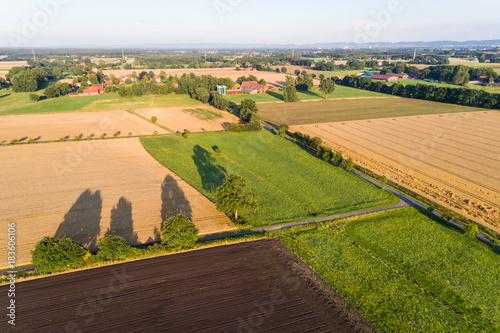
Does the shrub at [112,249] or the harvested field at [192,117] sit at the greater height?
the harvested field at [192,117]

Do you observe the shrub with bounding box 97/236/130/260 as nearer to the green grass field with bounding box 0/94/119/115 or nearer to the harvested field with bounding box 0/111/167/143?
the harvested field with bounding box 0/111/167/143

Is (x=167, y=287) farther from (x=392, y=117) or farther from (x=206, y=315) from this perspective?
(x=392, y=117)

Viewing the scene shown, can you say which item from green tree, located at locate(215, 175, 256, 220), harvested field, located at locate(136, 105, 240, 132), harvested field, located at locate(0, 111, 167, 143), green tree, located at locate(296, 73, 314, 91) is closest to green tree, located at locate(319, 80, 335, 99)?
green tree, located at locate(296, 73, 314, 91)

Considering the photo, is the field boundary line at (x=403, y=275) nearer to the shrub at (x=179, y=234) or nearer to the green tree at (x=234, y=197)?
the green tree at (x=234, y=197)

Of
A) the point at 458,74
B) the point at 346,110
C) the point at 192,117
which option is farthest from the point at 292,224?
the point at 458,74

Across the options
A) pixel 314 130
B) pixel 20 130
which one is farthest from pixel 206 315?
pixel 20 130

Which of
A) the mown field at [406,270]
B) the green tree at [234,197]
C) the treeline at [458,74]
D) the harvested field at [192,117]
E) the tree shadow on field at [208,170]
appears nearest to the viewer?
the mown field at [406,270]

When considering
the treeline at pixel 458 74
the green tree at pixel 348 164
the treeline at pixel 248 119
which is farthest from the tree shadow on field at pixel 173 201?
the treeline at pixel 458 74
